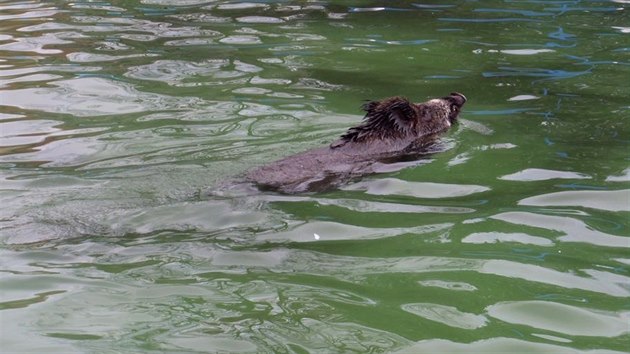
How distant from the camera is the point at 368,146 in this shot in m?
8.94

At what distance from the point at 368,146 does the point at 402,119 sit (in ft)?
2.22

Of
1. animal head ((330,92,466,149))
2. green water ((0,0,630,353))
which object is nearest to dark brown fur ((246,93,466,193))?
animal head ((330,92,466,149))

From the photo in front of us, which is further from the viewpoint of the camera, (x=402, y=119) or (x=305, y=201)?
(x=402, y=119)

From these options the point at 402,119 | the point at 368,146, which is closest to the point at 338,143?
the point at 368,146

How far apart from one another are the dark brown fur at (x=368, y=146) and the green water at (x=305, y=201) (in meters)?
0.18

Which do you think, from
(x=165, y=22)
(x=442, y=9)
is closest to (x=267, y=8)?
(x=165, y=22)

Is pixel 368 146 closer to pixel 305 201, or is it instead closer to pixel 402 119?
Result: pixel 402 119

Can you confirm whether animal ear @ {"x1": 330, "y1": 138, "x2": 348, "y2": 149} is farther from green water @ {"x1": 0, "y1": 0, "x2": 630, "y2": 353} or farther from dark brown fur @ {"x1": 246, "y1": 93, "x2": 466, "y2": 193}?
green water @ {"x1": 0, "y1": 0, "x2": 630, "y2": 353}

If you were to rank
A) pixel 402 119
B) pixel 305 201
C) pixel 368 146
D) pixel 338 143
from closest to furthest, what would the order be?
pixel 305 201 < pixel 338 143 < pixel 368 146 < pixel 402 119

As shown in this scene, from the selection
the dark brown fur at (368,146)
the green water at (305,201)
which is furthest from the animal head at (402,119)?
the green water at (305,201)

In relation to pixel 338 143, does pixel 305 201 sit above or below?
below

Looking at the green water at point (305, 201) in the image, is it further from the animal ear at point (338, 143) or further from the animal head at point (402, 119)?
the animal ear at point (338, 143)

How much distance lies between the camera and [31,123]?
406 inches

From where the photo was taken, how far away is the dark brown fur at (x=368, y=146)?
8.00 m
